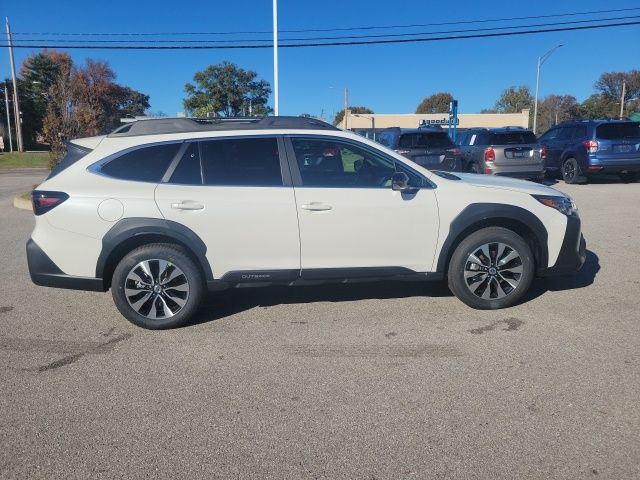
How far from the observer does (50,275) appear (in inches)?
175

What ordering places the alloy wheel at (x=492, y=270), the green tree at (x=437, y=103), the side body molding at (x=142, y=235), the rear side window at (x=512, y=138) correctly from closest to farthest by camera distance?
the side body molding at (x=142, y=235) → the alloy wheel at (x=492, y=270) → the rear side window at (x=512, y=138) → the green tree at (x=437, y=103)

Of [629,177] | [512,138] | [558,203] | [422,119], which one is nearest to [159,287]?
[558,203]

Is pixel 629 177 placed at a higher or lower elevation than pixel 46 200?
lower

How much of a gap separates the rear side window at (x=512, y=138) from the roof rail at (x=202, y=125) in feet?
33.3

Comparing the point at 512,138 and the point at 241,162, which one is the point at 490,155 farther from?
the point at 241,162

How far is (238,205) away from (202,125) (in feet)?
2.95

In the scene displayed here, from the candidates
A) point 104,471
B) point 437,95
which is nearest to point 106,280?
point 104,471

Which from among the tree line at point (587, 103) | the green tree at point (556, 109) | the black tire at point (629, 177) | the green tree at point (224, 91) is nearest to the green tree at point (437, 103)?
the tree line at point (587, 103)

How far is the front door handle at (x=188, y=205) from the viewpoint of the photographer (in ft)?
14.4

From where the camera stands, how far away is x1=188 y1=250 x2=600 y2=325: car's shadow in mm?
5184

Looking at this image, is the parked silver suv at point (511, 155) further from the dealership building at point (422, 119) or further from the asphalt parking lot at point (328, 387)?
the dealership building at point (422, 119)

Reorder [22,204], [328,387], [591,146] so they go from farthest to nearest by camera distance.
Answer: [591,146] < [22,204] < [328,387]

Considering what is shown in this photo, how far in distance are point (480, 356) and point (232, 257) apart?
2166 millimetres

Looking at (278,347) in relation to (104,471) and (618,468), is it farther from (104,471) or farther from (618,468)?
(618,468)
